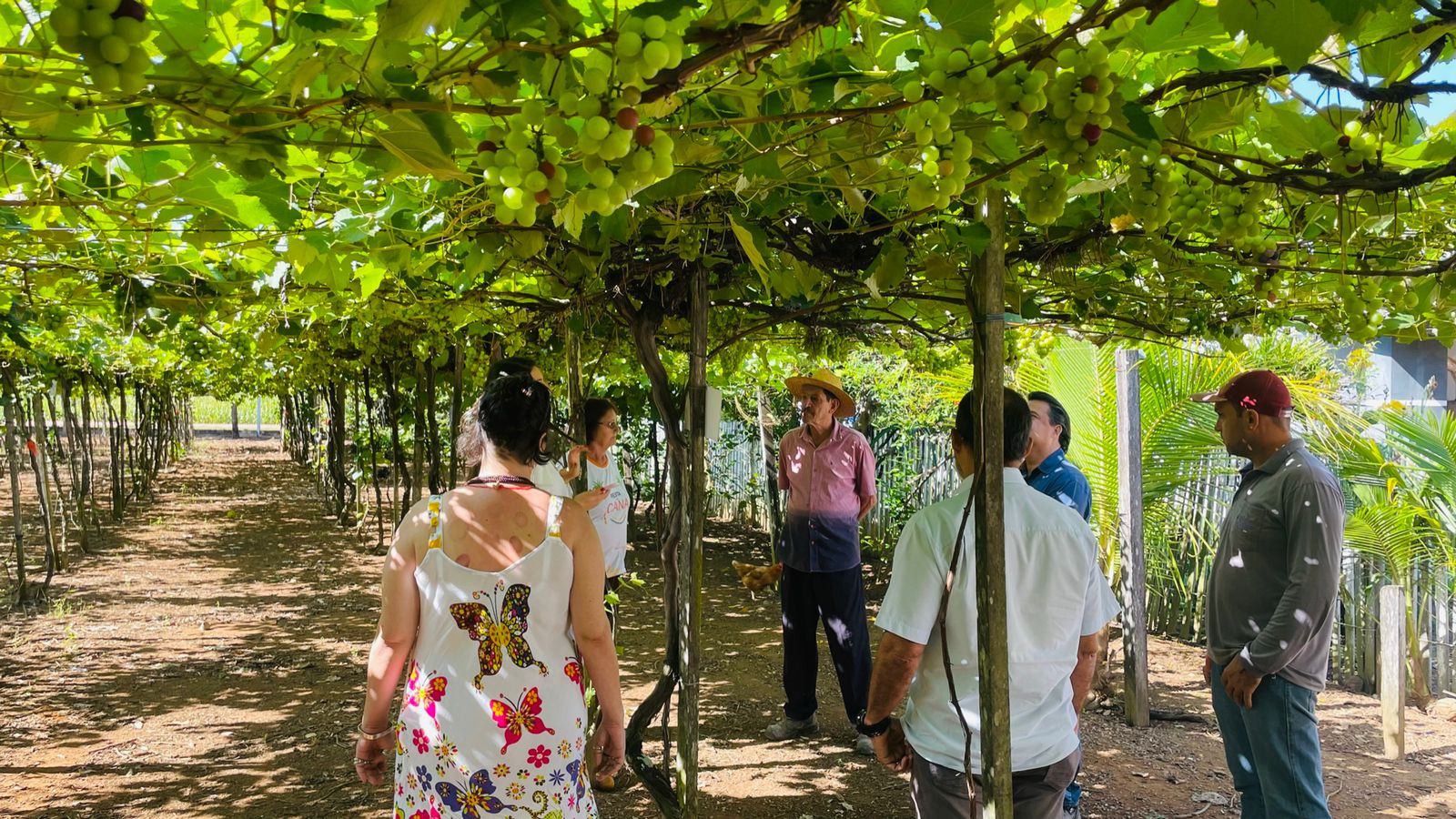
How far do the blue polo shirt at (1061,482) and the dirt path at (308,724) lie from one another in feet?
4.15

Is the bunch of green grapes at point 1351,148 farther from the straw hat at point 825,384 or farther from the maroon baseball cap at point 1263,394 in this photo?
the straw hat at point 825,384

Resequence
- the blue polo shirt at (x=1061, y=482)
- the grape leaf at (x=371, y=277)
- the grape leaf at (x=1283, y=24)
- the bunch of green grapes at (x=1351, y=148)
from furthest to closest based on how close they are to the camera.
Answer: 1. the blue polo shirt at (x=1061, y=482)
2. the grape leaf at (x=371, y=277)
3. the bunch of green grapes at (x=1351, y=148)
4. the grape leaf at (x=1283, y=24)

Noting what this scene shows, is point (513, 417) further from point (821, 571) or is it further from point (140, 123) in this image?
point (821, 571)

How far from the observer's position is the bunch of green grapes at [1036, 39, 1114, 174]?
111 cm

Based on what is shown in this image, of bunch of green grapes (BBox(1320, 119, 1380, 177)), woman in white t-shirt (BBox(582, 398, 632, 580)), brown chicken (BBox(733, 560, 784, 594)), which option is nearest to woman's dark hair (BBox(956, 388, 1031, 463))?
bunch of green grapes (BBox(1320, 119, 1380, 177))

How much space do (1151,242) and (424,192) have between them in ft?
6.17

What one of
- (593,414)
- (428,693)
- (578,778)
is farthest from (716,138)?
(593,414)

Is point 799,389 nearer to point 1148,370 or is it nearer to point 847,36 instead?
point 1148,370

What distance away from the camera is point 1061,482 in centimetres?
325

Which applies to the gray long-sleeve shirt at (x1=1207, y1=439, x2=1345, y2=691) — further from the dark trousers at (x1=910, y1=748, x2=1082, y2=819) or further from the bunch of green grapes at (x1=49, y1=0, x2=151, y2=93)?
the bunch of green grapes at (x1=49, y1=0, x2=151, y2=93)

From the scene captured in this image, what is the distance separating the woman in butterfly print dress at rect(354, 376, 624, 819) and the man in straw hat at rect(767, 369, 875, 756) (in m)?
2.28

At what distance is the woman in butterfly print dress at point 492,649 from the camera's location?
80.4 inches

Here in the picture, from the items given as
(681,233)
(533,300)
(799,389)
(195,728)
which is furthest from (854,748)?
(195,728)

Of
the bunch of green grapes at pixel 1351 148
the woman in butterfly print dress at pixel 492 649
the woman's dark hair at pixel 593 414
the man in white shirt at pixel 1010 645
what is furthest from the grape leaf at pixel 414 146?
the woman's dark hair at pixel 593 414
